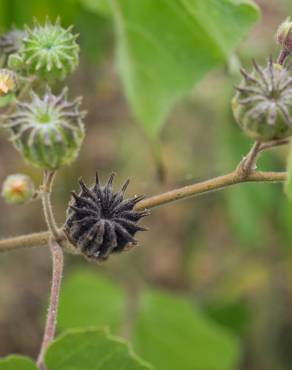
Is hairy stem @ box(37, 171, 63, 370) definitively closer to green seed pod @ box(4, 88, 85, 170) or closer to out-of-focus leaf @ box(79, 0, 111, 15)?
green seed pod @ box(4, 88, 85, 170)

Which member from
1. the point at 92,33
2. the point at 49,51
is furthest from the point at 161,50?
the point at 49,51

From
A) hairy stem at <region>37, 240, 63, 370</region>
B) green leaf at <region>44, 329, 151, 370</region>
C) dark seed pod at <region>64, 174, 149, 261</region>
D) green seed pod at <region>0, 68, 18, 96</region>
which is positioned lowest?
green leaf at <region>44, 329, 151, 370</region>

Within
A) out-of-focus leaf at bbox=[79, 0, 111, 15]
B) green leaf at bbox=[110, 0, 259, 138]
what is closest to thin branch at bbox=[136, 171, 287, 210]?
green leaf at bbox=[110, 0, 259, 138]

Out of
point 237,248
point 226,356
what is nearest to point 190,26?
point 226,356

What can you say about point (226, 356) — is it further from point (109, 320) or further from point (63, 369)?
point (63, 369)

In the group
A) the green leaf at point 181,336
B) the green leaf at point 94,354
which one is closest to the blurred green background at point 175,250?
the green leaf at point 181,336

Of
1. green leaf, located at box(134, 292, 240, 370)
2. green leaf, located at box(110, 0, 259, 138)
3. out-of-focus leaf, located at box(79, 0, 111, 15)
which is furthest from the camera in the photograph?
green leaf, located at box(134, 292, 240, 370)

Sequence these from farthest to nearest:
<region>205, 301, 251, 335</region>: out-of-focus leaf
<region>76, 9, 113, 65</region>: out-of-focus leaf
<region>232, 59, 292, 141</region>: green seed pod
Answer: <region>205, 301, 251, 335</region>: out-of-focus leaf < <region>76, 9, 113, 65</region>: out-of-focus leaf < <region>232, 59, 292, 141</region>: green seed pod

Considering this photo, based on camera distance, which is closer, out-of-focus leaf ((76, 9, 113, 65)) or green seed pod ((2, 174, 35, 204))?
green seed pod ((2, 174, 35, 204))
